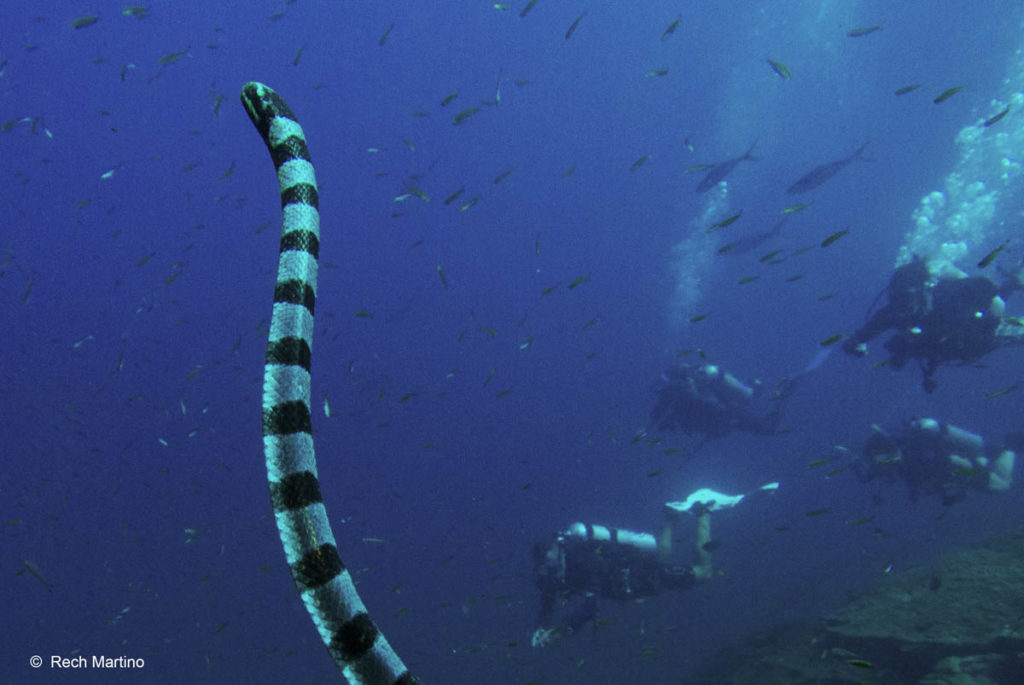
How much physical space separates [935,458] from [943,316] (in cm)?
262

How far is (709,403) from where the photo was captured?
1494cm

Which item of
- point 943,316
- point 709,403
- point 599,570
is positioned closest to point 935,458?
point 943,316

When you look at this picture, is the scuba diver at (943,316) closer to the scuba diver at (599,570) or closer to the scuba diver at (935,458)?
the scuba diver at (935,458)

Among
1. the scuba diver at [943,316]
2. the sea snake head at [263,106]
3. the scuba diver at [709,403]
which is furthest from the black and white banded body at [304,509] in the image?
the scuba diver at [709,403]

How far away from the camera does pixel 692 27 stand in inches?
2208

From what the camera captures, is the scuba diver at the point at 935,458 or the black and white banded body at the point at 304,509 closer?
the black and white banded body at the point at 304,509

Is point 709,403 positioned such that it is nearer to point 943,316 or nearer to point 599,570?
point 943,316

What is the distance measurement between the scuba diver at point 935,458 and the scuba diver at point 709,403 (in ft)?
13.0

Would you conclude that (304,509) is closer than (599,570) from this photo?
Yes

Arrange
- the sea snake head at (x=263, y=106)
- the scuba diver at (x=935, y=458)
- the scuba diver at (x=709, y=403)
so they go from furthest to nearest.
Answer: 1. the scuba diver at (x=709, y=403)
2. the scuba diver at (x=935, y=458)
3. the sea snake head at (x=263, y=106)

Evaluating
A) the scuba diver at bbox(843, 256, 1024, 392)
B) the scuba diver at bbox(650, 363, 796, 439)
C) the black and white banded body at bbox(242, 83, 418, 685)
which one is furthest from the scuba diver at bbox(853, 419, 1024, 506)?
the black and white banded body at bbox(242, 83, 418, 685)

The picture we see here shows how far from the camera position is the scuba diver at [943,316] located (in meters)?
10.1

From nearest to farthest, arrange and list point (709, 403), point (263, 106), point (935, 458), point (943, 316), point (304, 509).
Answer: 1. point (304, 509)
2. point (263, 106)
3. point (943, 316)
4. point (935, 458)
5. point (709, 403)

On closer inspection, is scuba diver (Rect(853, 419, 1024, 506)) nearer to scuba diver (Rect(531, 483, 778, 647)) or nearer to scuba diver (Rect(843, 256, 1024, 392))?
scuba diver (Rect(843, 256, 1024, 392))
